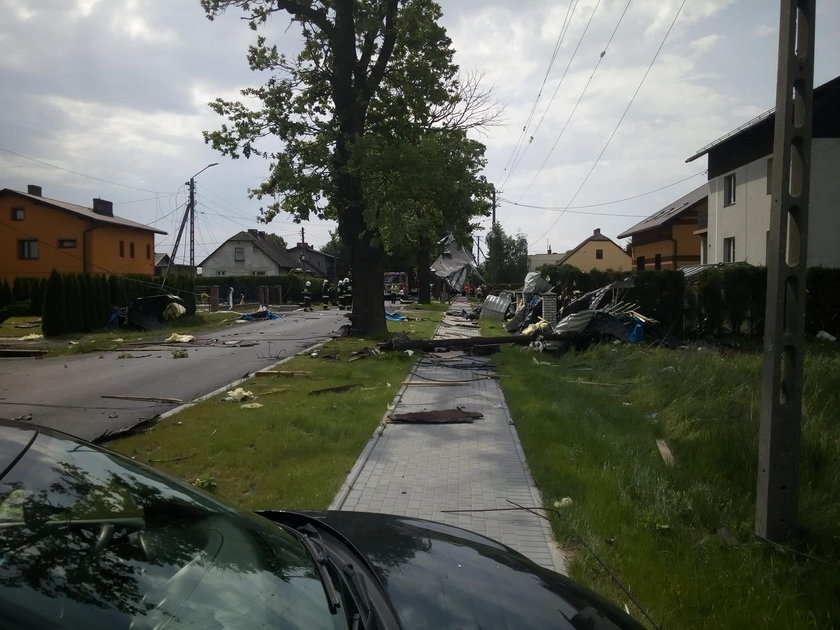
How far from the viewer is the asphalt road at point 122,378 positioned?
32.5ft

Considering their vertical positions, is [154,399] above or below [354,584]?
below

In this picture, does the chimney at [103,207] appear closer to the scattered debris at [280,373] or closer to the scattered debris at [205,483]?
the scattered debris at [280,373]

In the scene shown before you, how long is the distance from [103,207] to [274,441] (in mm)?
47791

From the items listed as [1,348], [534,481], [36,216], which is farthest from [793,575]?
[36,216]

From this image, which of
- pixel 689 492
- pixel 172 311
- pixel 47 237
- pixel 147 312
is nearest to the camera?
pixel 689 492

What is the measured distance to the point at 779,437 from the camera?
5.06 meters

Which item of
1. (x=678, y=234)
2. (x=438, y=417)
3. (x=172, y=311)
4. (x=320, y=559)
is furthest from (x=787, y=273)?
(x=678, y=234)

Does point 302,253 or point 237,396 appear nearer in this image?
point 237,396

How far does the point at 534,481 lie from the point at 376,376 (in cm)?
741

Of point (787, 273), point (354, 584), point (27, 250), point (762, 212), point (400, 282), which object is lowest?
point (354, 584)

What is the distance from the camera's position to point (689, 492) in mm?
5965

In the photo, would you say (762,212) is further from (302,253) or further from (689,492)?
(302,253)

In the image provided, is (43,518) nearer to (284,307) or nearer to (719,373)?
(719,373)

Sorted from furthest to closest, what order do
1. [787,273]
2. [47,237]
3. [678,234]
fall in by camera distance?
[678,234] → [47,237] → [787,273]
